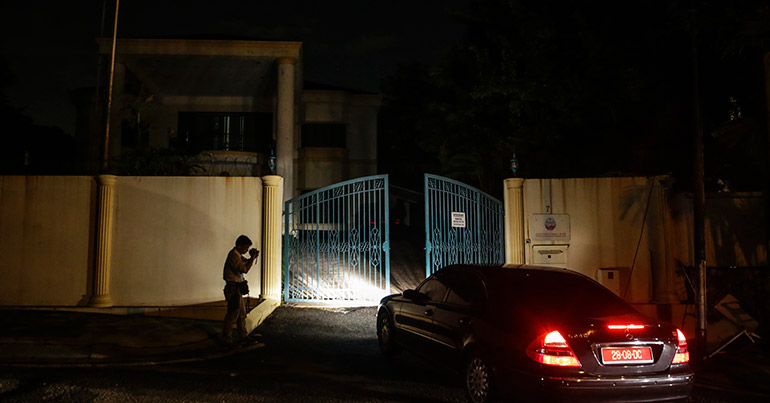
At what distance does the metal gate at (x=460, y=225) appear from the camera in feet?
37.2

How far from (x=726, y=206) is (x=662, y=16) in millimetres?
6961

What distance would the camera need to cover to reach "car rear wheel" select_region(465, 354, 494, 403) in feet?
16.8

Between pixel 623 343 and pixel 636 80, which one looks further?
pixel 636 80

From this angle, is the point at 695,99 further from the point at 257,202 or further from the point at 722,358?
the point at 257,202

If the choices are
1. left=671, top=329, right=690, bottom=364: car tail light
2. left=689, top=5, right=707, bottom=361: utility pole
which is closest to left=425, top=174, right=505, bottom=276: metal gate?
left=689, top=5, right=707, bottom=361: utility pole

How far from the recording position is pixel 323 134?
23.9 m

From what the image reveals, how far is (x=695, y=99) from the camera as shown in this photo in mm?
7949

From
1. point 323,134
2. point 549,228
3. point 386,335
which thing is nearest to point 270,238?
point 386,335

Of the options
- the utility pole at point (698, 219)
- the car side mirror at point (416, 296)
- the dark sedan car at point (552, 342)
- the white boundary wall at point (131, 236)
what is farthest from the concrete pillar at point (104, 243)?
the utility pole at point (698, 219)

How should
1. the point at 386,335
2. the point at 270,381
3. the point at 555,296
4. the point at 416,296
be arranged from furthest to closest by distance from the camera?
1. the point at 386,335
2. the point at 416,296
3. the point at 270,381
4. the point at 555,296

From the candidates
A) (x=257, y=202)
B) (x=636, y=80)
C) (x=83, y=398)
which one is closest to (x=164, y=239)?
(x=257, y=202)

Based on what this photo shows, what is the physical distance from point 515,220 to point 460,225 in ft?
3.87

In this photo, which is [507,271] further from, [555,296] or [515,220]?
[515,220]

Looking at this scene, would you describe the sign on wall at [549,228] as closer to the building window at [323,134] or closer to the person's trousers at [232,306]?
the person's trousers at [232,306]
